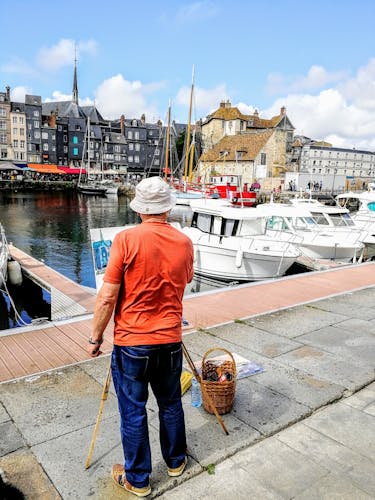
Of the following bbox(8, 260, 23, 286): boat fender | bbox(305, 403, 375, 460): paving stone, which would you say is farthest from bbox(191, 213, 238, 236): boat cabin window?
bbox(305, 403, 375, 460): paving stone

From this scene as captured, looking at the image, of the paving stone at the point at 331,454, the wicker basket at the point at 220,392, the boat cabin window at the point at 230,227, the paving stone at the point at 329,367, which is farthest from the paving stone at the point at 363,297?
the boat cabin window at the point at 230,227

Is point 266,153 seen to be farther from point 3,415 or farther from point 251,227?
point 3,415

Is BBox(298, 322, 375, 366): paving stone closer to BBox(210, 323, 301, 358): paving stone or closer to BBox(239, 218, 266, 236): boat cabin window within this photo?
BBox(210, 323, 301, 358): paving stone

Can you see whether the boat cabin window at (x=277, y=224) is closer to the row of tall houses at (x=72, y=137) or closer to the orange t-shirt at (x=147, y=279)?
the orange t-shirt at (x=147, y=279)

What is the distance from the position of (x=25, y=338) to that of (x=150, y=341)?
3963 millimetres

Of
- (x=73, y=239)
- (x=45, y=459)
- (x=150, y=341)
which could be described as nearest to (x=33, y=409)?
(x=45, y=459)

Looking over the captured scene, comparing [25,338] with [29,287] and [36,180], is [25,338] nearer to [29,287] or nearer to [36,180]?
[29,287]

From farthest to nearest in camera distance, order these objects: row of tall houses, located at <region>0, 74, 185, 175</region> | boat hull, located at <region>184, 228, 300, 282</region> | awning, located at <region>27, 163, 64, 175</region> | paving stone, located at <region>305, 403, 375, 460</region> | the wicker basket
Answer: row of tall houses, located at <region>0, 74, 185, 175</region>, awning, located at <region>27, 163, 64, 175</region>, boat hull, located at <region>184, 228, 300, 282</region>, the wicker basket, paving stone, located at <region>305, 403, 375, 460</region>

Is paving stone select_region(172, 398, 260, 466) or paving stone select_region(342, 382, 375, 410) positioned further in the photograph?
paving stone select_region(342, 382, 375, 410)

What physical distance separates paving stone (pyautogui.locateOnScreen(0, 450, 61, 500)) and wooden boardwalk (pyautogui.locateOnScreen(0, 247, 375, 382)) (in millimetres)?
1610

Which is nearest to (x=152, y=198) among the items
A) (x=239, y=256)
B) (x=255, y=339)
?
(x=255, y=339)

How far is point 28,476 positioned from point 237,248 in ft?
36.9

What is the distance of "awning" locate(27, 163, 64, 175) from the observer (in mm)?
83500

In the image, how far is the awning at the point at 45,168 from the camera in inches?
3287
